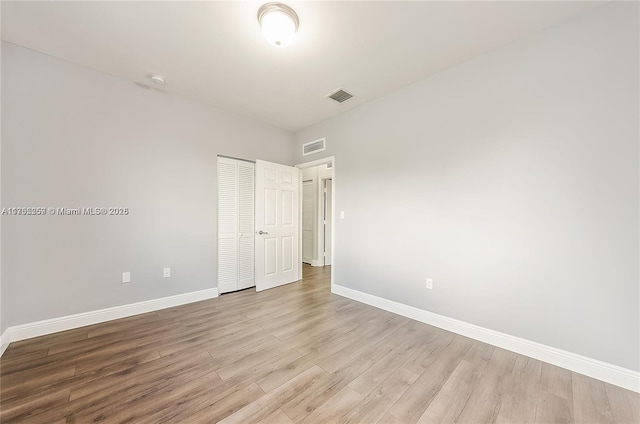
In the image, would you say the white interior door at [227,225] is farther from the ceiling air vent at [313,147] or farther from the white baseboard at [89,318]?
the ceiling air vent at [313,147]

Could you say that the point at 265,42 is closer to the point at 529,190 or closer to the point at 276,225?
the point at 276,225

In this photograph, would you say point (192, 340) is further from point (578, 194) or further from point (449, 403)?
point (578, 194)

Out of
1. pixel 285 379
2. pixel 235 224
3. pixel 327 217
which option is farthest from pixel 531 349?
pixel 327 217

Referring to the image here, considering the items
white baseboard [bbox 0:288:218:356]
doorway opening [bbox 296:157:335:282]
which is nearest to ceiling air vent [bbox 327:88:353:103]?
doorway opening [bbox 296:157:335:282]

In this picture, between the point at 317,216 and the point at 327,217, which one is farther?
the point at 327,217

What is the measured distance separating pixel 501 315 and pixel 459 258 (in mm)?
613

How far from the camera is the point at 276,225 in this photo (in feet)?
13.5

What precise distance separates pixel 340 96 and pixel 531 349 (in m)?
3.43

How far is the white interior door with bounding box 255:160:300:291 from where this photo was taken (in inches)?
153

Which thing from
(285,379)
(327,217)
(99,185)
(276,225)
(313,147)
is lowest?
(285,379)

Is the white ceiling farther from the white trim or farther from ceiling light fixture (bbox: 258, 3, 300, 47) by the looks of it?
the white trim

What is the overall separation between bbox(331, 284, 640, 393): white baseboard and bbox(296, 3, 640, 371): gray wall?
56 mm

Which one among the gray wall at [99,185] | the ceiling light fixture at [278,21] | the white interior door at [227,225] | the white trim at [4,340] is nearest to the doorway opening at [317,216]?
the white interior door at [227,225]

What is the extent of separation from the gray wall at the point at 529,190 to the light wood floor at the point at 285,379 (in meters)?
0.42
